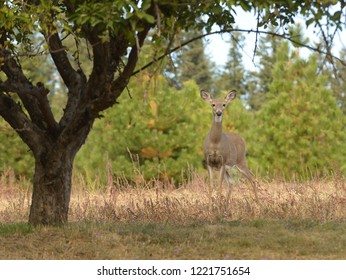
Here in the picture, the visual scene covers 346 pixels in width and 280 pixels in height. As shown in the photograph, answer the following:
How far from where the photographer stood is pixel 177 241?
876cm

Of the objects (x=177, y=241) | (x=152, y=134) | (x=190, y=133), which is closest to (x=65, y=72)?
(x=177, y=241)

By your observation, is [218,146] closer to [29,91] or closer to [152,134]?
[29,91]

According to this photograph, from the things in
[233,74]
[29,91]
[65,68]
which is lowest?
[29,91]

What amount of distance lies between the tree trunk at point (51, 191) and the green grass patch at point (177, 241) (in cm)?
32

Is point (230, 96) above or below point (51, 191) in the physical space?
above

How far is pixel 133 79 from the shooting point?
21.8 meters

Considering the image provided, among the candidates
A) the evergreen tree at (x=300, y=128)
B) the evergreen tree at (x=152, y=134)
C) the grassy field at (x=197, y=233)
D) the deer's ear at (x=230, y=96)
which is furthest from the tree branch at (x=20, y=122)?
the evergreen tree at (x=300, y=128)

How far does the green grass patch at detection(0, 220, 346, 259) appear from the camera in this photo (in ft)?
26.4

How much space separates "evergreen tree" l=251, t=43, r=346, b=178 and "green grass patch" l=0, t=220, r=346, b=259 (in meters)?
12.4

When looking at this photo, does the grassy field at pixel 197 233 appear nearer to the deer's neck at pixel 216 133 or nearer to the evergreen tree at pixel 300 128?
the deer's neck at pixel 216 133

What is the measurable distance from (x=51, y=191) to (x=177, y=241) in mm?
2029

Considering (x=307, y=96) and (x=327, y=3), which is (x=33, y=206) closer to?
(x=327, y=3)
